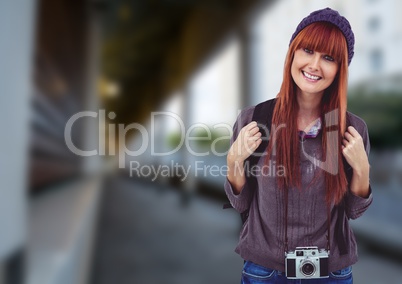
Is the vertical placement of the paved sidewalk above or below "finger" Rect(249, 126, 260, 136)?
below

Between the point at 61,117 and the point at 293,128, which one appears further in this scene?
the point at 61,117

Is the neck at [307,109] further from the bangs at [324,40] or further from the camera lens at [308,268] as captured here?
the camera lens at [308,268]

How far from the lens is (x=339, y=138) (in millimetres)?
430

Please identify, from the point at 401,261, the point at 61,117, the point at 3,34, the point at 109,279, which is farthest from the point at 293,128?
Result: the point at 109,279

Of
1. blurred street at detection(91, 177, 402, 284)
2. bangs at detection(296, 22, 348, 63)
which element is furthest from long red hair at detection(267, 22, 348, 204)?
blurred street at detection(91, 177, 402, 284)

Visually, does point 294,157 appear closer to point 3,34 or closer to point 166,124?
point 166,124

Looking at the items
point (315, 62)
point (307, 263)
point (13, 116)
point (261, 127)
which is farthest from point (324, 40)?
point (13, 116)

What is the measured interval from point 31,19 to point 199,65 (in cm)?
53

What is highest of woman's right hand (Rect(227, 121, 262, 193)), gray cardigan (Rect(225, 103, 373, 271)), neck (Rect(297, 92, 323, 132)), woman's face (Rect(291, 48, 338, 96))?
woman's face (Rect(291, 48, 338, 96))

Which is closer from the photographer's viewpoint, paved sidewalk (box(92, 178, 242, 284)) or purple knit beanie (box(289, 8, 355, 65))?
purple knit beanie (box(289, 8, 355, 65))

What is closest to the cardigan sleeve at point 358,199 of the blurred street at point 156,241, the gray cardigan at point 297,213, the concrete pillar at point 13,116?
the gray cardigan at point 297,213

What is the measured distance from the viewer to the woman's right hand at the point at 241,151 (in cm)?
44

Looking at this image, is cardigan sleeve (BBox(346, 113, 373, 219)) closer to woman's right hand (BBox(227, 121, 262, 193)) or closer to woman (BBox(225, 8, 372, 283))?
woman (BBox(225, 8, 372, 283))

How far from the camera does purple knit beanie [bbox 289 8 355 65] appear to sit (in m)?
0.44
